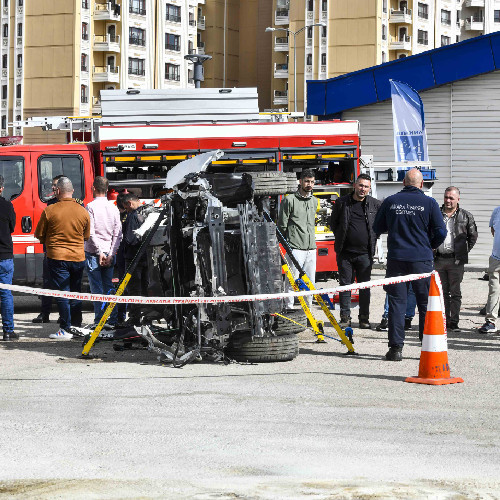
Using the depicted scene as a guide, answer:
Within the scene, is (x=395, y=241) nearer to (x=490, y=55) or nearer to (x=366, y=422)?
(x=366, y=422)

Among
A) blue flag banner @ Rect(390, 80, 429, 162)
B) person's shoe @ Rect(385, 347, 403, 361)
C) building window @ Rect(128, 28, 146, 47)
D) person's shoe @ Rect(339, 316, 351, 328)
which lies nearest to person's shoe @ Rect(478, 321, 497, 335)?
person's shoe @ Rect(339, 316, 351, 328)

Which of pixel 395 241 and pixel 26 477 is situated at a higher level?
pixel 395 241

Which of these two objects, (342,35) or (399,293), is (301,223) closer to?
(399,293)

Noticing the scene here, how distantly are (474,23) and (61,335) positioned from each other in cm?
10024

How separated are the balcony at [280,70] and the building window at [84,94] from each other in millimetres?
17386

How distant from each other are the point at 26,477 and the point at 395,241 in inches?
238

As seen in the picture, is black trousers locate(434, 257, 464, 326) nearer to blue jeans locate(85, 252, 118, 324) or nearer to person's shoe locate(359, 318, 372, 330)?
person's shoe locate(359, 318, 372, 330)

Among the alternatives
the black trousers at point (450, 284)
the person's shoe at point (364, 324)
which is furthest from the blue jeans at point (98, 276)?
the black trousers at point (450, 284)

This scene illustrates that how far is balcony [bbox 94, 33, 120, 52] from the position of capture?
8738cm

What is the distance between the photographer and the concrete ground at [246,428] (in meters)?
6.57

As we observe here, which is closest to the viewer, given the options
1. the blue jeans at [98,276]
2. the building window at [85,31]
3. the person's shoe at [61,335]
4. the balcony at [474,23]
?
the person's shoe at [61,335]

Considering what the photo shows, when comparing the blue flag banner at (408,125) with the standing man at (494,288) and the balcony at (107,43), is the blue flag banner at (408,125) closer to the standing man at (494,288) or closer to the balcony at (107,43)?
the standing man at (494,288)

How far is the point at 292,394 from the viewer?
9.65 meters

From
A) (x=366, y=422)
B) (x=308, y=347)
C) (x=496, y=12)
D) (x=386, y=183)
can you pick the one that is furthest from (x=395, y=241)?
(x=496, y=12)
